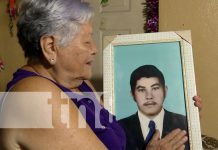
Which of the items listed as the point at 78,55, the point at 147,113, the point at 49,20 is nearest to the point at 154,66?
the point at 147,113

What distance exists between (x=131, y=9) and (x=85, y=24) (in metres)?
0.94

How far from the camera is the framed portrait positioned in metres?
1.14

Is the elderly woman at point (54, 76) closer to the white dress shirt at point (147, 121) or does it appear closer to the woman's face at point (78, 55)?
the woman's face at point (78, 55)

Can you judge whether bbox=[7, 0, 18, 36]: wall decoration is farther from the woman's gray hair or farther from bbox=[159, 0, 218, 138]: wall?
the woman's gray hair

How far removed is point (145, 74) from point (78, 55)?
408mm

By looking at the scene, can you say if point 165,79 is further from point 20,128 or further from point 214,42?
point 20,128

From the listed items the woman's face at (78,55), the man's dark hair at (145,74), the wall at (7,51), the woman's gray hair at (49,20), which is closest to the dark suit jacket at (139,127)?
the man's dark hair at (145,74)

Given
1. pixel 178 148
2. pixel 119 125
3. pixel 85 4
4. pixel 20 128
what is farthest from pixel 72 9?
pixel 178 148

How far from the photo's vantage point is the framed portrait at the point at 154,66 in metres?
1.14

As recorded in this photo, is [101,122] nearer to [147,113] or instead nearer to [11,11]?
[147,113]

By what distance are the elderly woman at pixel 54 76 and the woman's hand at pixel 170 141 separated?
187 millimetres

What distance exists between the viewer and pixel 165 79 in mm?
1179

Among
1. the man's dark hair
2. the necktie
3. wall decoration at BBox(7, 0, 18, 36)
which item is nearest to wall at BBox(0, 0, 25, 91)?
wall decoration at BBox(7, 0, 18, 36)

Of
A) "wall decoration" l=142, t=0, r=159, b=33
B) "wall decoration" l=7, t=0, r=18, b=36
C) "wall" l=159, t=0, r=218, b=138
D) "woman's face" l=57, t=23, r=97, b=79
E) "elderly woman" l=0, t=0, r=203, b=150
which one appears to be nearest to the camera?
"elderly woman" l=0, t=0, r=203, b=150
